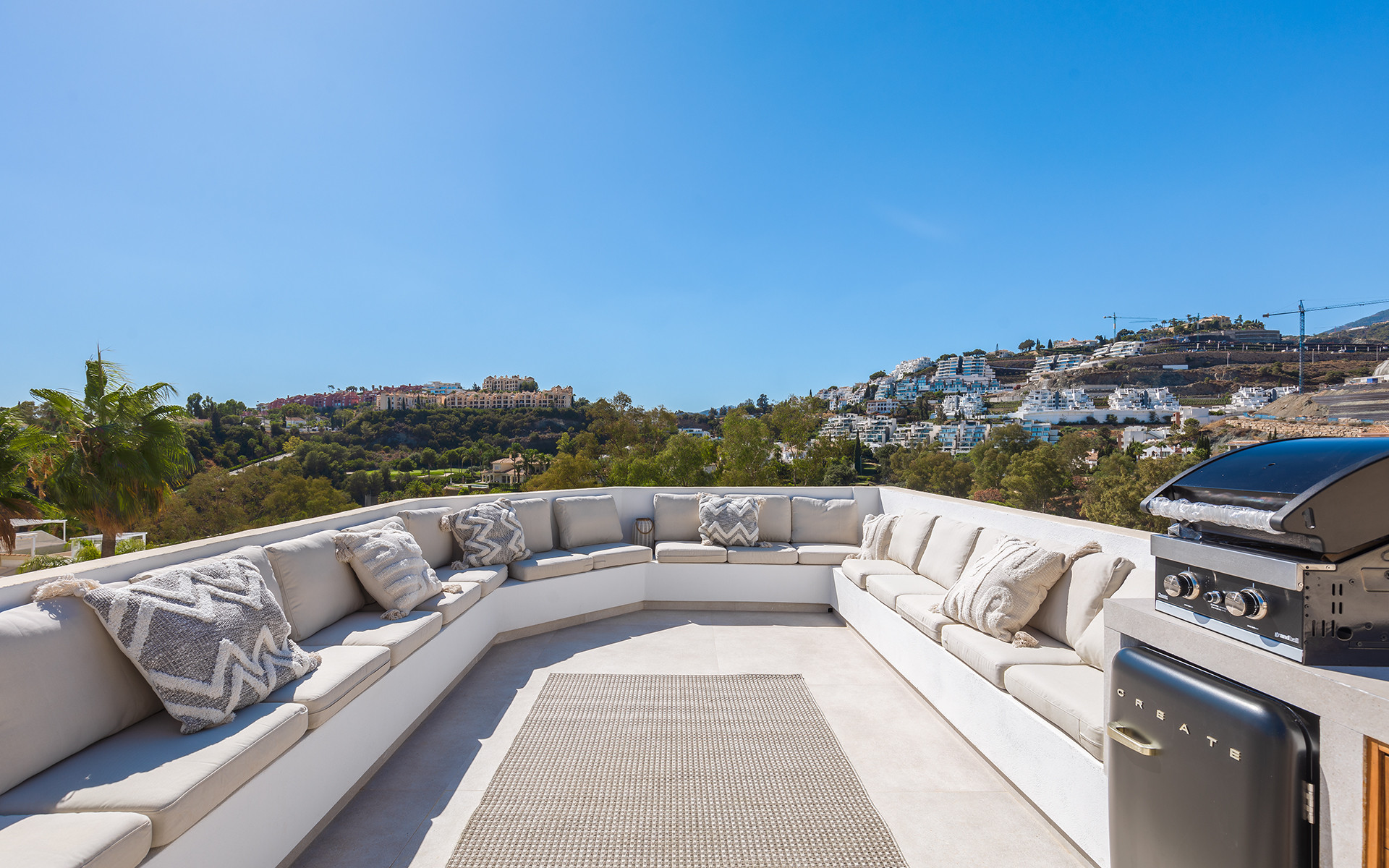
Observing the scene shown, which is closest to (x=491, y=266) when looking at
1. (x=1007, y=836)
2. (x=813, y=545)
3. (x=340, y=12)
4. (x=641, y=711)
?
(x=340, y=12)

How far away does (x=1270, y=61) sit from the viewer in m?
7.81

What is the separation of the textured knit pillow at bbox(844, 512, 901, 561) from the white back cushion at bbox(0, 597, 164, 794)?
4.00 m

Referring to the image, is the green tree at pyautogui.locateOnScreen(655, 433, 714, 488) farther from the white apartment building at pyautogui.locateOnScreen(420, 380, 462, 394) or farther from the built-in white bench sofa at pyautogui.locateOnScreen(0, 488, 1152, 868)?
the white apartment building at pyautogui.locateOnScreen(420, 380, 462, 394)

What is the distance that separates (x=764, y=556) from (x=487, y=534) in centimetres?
210

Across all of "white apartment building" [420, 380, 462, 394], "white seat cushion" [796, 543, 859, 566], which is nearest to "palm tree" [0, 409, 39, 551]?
"white seat cushion" [796, 543, 859, 566]

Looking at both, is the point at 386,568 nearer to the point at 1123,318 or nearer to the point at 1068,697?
the point at 1068,697

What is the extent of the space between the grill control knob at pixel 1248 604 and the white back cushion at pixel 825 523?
391 centimetres

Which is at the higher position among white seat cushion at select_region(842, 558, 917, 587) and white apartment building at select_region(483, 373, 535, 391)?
white apartment building at select_region(483, 373, 535, 391)

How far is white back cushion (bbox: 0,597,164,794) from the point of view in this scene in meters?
1.44

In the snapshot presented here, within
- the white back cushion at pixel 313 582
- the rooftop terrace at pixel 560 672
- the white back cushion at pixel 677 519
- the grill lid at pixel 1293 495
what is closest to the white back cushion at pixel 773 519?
the rooftop terrace at pixel 560 672

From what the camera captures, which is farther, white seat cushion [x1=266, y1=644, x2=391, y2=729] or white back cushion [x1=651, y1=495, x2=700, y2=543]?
white back cushion [x1=651, y1=495, x2=700, y2=543]

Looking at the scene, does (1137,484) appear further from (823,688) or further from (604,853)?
(604,853)

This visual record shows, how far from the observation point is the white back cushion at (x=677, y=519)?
5.10 metres

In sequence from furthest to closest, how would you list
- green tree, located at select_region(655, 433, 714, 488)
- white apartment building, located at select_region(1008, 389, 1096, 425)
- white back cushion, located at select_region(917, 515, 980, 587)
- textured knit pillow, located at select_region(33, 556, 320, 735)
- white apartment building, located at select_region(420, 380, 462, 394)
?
1. white apartment building, located at select_region(420, 380, 462, 394)
2. green tree, located at select_region(655, 433, 714, 488)
3. white apartment building, located at select_region(1008, 389, 1096, 425)
4. white back cushion, located at select_region(917, 515, 980, 587)
5. textured knit pillow, located at select_region(33, 556, 320, 735)
